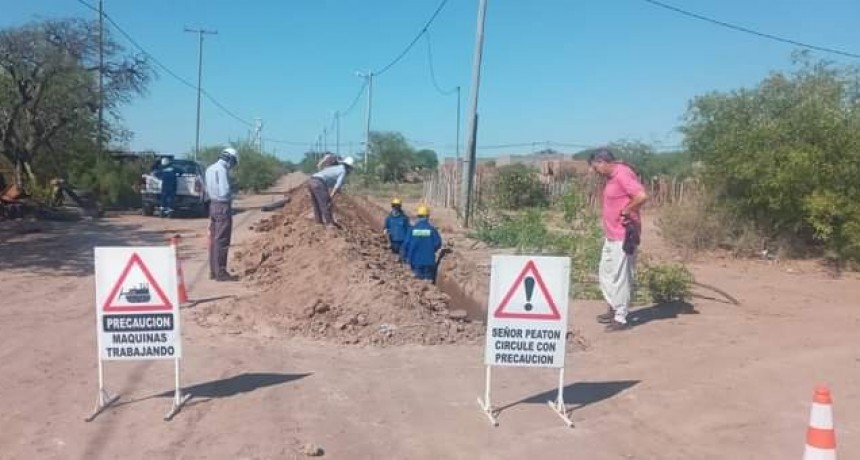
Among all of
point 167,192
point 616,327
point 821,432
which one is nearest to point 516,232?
point 616,327

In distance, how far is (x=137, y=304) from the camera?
21.4ft

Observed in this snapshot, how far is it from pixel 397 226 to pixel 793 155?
7423 mm

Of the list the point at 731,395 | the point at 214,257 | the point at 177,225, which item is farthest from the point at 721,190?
the point at 177,225

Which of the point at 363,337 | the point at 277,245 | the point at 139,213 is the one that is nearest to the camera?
the point at 363,337

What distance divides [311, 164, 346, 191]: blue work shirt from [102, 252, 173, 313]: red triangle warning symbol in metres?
8.64

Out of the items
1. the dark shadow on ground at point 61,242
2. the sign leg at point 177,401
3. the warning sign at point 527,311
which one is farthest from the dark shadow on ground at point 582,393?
the dark shadow on ground at point 61,242

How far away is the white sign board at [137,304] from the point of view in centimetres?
648

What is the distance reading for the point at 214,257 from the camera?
1318 centimetres

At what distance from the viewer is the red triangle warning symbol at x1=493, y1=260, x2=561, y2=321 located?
645 centimetres

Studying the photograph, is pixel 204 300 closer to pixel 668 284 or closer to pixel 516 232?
pixel 668 284

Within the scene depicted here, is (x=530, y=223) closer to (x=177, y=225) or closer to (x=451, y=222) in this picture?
(x=451, y=222)

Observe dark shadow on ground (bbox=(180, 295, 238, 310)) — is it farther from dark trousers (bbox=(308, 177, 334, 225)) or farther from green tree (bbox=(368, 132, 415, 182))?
green tree (bbox=(368, 132, 415, 182))

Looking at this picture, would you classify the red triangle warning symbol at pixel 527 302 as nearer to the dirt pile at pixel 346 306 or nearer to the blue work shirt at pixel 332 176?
the dirt pile at pixel 346 306

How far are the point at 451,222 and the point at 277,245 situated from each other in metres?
11.8
